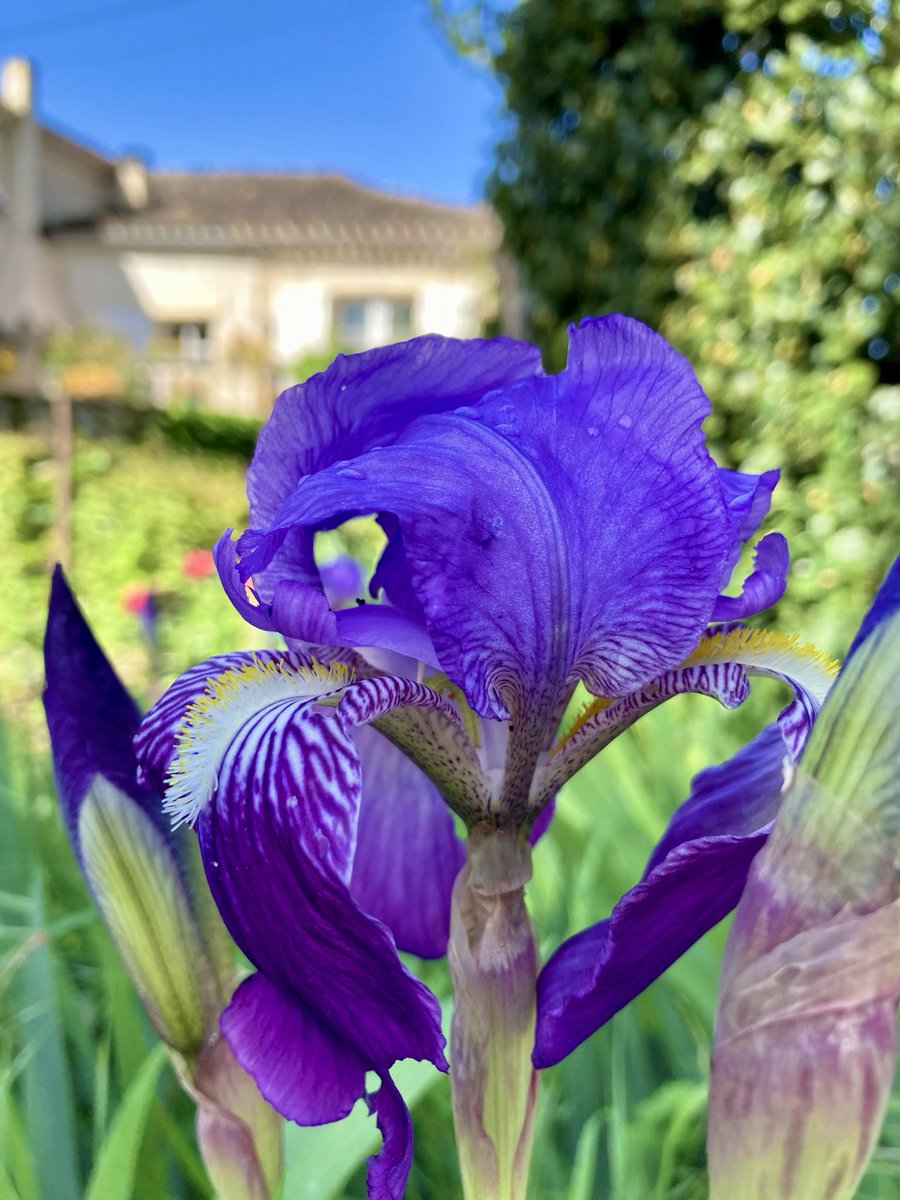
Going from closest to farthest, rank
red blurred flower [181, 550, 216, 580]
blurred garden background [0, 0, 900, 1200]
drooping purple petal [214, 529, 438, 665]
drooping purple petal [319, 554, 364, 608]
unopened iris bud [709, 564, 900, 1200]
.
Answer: unopened iris bud [709, 564, 900, 1200] → drooping purple petal [214, 529, 438, 665] → blurred garden background [0, 0, 900, 1200] → drooping purple petal [319, 554, 364, 608] → red blurred flower [181, 550, 216, 580]

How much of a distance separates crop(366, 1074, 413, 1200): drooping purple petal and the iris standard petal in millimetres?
73

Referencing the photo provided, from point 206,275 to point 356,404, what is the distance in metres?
17.5

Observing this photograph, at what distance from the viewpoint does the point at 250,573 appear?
53 cm

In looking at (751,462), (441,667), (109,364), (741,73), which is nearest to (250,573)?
(441,667)

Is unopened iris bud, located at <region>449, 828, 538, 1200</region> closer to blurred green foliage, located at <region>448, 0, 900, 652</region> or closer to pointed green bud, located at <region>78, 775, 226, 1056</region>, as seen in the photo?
pointed green bud, located at <region>78, 775, 226, 1056</region>

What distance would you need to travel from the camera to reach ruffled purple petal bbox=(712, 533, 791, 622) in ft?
1.75

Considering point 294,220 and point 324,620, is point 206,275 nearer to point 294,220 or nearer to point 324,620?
point 294,220

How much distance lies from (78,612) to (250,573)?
6.5 inches

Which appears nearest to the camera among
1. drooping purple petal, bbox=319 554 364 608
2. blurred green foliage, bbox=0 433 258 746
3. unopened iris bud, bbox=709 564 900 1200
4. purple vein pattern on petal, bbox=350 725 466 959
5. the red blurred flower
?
unopened iris bud, bbox=709 564 900 1200

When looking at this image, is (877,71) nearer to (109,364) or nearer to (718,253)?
(718,253)

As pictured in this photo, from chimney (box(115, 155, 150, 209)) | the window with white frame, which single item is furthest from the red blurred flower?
chimney (box(115, 155, 150, 209))

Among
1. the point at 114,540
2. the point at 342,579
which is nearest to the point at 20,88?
the point at 114,540

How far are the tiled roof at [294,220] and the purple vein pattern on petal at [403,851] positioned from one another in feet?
49.7

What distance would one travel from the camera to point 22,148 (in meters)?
16.1
